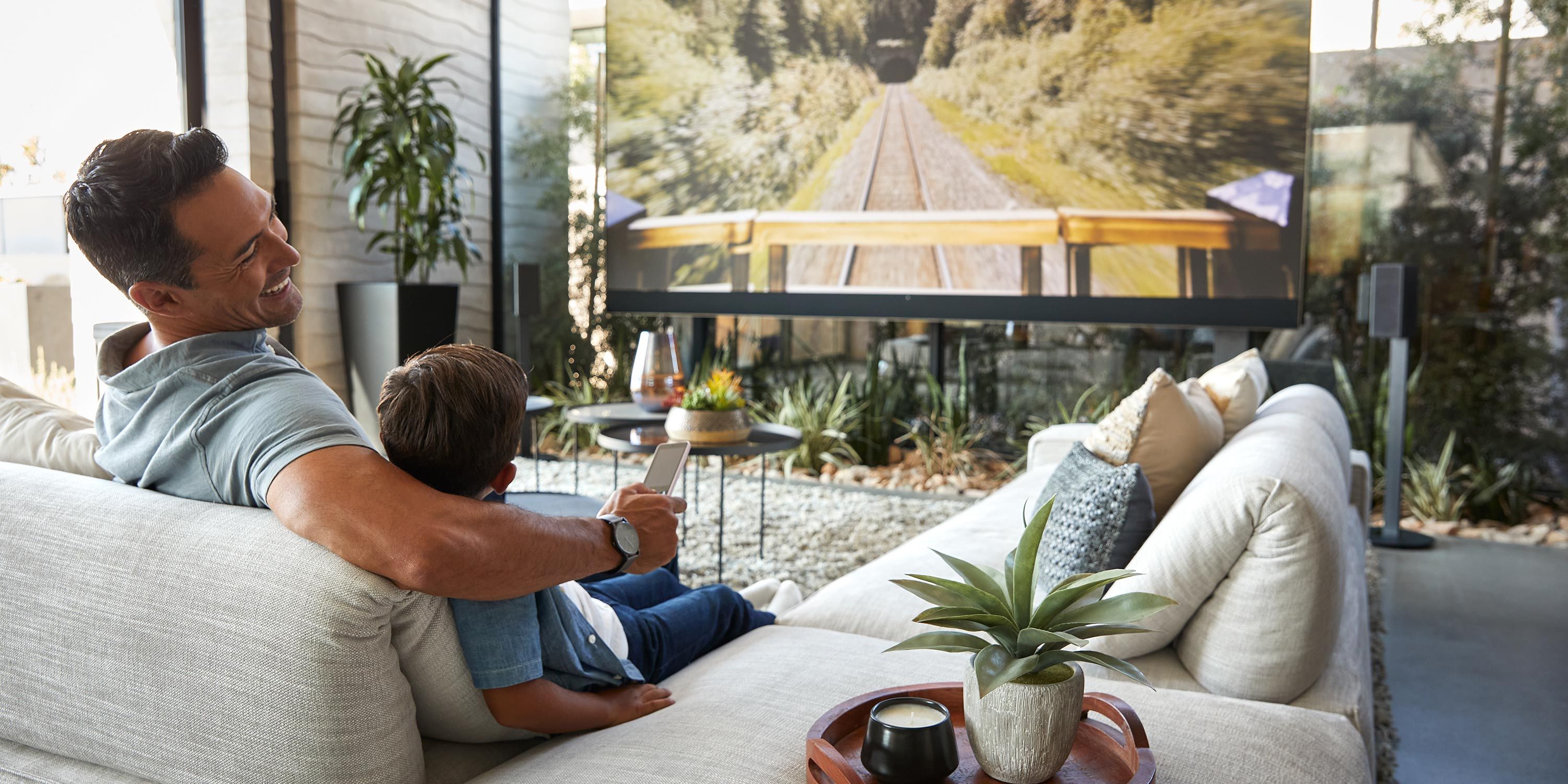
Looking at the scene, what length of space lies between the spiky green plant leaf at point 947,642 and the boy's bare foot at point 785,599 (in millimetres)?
1238

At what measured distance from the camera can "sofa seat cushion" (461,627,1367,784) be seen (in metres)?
1.21

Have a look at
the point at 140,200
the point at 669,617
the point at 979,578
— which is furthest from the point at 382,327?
the point at 979,578

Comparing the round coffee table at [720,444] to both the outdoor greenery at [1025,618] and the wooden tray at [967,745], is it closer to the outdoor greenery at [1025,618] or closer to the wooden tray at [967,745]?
the wooden tray at [967,745]

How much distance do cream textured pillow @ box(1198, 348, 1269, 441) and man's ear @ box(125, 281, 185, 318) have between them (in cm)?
207

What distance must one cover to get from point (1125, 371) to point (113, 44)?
460 cm

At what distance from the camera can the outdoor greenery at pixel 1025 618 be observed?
1.04m

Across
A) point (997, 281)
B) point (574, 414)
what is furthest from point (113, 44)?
point (997, 281)

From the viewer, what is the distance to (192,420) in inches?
47.6

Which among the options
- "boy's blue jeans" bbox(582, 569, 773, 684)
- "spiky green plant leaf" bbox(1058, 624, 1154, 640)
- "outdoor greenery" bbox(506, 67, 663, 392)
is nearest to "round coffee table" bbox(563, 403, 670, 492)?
"boy's blue jeans" bbox(582, 569, 773, 684)

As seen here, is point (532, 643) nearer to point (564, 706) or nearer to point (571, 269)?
point (564, 706)

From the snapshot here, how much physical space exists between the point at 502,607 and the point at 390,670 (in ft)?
0.45

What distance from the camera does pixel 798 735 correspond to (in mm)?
1291

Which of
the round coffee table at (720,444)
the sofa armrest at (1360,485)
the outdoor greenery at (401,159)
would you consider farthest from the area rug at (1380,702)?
the outdoor greenery at (401,159)

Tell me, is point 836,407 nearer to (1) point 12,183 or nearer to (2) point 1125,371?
(2) point 1125,371
